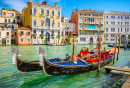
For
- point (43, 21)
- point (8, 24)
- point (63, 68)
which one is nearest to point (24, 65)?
point (63, 68)

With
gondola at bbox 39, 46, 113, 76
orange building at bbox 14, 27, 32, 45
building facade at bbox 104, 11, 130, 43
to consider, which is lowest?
gondola at bbox 39, 46, 113, 76

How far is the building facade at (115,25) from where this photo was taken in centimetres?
2720

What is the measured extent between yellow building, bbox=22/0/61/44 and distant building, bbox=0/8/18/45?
2045 mm

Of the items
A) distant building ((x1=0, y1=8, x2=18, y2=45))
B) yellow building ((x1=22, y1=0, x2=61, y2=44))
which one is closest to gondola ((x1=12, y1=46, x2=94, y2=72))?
distant building ((x1=0, y1=8, x2=18, y2=45))

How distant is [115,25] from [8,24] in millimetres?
20283

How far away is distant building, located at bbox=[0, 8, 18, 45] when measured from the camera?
19.2 m

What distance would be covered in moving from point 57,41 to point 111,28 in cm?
1218

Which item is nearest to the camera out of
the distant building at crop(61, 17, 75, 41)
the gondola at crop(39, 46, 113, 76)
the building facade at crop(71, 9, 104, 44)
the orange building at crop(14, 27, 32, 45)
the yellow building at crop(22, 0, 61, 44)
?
the gondola at crop(39, 46, 113, 76)

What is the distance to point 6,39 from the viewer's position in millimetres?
19188

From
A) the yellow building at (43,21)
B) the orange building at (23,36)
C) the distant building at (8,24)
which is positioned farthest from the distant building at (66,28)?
the distant building at (8,24)

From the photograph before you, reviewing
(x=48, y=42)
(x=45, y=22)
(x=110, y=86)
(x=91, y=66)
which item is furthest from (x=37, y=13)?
(x=110, y=86)

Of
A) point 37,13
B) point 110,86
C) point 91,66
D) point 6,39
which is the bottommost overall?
point 110,86

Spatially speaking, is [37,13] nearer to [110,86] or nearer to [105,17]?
[105,17]

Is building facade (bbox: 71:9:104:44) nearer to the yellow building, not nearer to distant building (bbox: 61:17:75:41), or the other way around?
distant building (bbox: 61:17:75:41)
